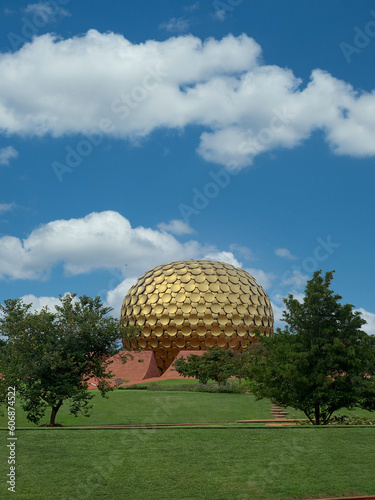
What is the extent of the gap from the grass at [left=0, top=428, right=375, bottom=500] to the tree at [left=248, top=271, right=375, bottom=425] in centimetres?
314

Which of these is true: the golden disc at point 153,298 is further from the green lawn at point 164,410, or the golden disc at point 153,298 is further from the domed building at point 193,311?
the green lawn at point 164,410

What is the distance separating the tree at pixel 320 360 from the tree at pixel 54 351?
5.43 meters

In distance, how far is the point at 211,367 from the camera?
33.4m

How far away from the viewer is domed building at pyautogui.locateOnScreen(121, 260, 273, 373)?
46969 mm

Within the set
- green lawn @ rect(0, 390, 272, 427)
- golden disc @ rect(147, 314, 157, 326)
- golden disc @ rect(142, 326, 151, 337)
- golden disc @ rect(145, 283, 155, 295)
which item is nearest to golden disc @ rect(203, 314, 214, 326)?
golden disc @ rect(147, 314, 157, 326)

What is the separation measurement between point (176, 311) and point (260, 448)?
37125mm

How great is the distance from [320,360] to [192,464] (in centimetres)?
700

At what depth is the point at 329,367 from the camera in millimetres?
15266

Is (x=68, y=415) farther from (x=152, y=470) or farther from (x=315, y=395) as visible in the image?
(x=152, y=470)

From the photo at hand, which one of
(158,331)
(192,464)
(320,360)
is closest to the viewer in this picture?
(192,464)

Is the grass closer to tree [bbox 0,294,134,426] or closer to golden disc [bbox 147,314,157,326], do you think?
tree [bbox 0,294,134,426]

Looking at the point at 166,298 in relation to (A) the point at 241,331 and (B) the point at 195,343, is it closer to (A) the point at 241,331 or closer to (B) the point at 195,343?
(B) the point at 195,343

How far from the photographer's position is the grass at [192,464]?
833 cm

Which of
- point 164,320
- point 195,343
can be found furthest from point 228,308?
point 164,320
